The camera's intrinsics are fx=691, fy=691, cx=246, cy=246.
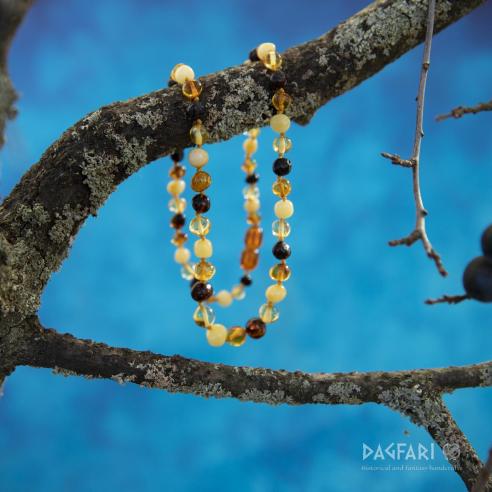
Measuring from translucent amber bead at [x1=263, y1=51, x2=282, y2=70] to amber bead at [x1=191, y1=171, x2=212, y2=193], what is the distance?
0.17 metres

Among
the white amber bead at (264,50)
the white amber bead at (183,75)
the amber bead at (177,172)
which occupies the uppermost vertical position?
the amber bead at (177,172)

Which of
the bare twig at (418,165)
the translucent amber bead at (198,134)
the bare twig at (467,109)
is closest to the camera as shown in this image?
the bare twig at (418,165)

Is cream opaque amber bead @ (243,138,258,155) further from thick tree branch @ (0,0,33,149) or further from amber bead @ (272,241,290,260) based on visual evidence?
thick tree branch @ (0,0,33,149)

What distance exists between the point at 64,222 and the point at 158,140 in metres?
0.13

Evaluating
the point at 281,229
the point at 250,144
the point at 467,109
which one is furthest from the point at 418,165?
the point at 250,144

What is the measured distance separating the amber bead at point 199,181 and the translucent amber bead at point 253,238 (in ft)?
0.48

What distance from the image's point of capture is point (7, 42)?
566mm

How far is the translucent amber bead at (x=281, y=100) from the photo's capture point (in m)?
0.75

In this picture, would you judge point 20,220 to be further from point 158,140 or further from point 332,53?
point 332,53

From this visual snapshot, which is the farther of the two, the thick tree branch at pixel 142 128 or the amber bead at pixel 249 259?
the amber bead at pixel 249 259

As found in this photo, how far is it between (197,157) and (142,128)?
12 centimetres

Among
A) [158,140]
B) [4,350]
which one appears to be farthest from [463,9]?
[4,350]

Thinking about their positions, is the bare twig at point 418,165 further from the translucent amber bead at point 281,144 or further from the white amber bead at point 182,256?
the white amber bead at point 182,256

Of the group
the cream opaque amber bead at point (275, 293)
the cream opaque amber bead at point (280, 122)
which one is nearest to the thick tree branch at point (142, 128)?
the cream opaque amber bead at point (280, 122)
